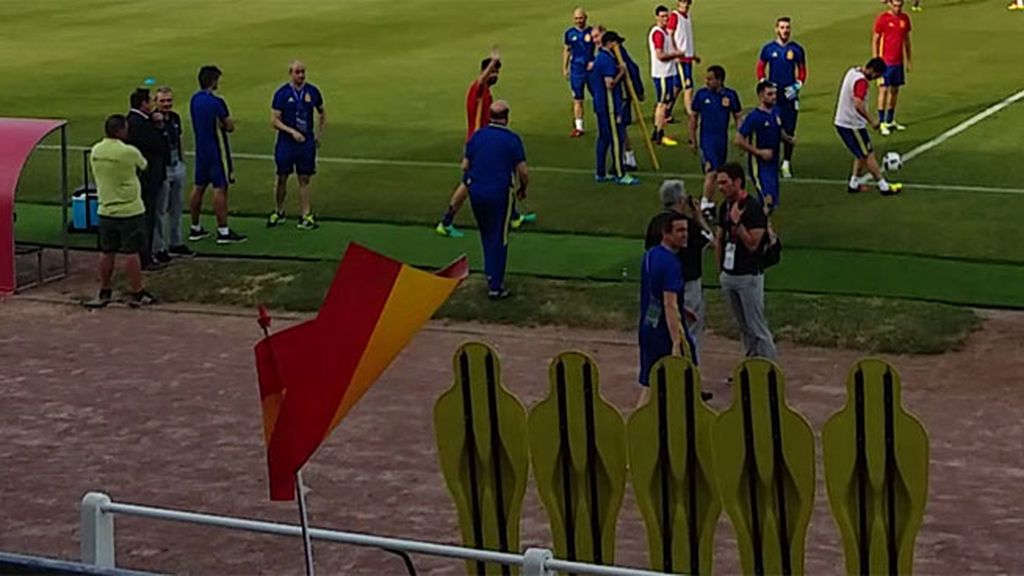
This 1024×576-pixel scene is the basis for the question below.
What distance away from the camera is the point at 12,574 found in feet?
23.2

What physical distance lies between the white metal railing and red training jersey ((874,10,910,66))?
1888 cm

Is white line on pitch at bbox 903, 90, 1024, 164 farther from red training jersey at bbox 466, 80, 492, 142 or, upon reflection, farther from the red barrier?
the red barrier

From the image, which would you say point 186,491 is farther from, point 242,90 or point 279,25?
point 279,25

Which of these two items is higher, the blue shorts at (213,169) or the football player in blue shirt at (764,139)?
the football player in blue shirt at (764,139)

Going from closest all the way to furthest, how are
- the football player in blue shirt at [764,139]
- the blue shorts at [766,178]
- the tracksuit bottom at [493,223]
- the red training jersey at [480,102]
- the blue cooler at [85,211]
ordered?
the tracksuit bottom at [493,223] < the football player in blue shirt at [764,139] < the blue shorts at [766,178] < the red training jersey at [480,102] < the blue cooler at [85,211]

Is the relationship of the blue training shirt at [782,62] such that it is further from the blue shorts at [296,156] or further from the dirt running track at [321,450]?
the dirt running track at [321,450]

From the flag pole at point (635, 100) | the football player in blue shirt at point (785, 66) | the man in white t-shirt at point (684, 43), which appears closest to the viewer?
the flag pole at point (635, 100)

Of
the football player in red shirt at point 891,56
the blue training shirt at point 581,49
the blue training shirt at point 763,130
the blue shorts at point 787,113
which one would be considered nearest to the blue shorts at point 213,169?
the blue training shirt at point 763,130

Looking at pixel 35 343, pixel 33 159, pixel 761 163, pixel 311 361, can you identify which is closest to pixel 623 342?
pixel 761 163

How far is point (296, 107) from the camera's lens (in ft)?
66.8

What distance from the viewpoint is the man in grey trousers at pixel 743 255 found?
1391cm

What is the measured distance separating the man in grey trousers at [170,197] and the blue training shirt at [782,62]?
8095 millimetres

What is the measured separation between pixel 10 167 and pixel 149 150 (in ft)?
4.75

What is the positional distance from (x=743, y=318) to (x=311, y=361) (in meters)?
7.29
